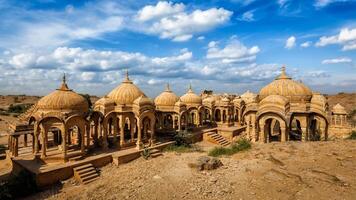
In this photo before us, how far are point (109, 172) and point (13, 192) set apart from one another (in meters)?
4.58

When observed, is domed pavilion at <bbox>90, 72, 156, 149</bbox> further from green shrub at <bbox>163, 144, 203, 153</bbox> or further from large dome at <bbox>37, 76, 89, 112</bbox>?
large dome at <bbox>37, 76, 89, 112</bbox>

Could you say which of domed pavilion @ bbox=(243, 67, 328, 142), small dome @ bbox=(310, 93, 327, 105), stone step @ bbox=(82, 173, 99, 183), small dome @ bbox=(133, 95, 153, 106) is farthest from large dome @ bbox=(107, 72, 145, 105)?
small dome @ bbox=(310, 93, 327, 105)

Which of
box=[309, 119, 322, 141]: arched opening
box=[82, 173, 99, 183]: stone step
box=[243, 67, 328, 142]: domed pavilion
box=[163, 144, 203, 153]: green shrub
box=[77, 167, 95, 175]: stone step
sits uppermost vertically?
box=[243, 67, 328, 142]: domed pavilion

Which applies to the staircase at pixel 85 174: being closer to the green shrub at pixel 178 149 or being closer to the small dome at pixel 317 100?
the green shrub at pixel 178 149

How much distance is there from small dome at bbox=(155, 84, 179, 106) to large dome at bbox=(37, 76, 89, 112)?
8785mm

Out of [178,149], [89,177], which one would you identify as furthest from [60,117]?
[178,149]

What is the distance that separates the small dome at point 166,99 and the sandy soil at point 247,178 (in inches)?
368

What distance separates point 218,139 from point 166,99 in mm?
6080

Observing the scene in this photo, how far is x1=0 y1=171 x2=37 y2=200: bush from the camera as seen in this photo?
11906mm

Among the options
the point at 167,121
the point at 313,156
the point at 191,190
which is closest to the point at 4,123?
the point at 167,121

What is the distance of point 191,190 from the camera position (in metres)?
10.2

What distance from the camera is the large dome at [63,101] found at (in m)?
15.1

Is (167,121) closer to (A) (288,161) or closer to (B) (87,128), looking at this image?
(B) (87,128)

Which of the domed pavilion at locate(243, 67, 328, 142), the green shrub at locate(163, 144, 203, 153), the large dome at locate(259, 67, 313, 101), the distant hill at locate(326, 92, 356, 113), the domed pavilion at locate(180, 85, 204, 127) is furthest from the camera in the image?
the distant hill at locate(326, 92, 356, 113)
